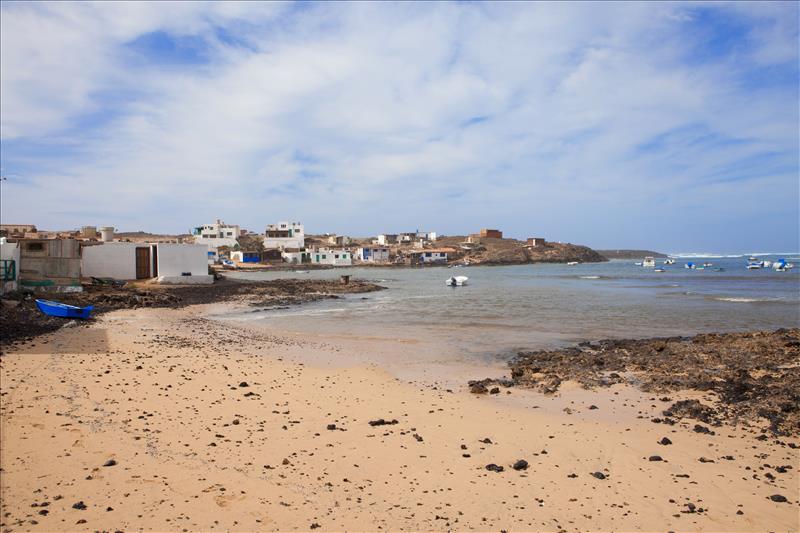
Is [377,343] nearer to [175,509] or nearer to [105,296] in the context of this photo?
[175,509]

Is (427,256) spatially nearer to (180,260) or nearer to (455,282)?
(455,282)

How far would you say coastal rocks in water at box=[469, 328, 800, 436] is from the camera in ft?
30.6

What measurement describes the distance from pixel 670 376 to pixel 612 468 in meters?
6.76

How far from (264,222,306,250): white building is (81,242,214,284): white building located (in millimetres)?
71300

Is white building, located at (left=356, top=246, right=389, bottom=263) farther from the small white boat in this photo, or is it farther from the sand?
the sand

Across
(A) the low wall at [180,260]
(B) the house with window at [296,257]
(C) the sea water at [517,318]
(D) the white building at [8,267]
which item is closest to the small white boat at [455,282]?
(C) the sea water at [517,318]

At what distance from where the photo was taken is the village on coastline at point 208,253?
98.1 ft

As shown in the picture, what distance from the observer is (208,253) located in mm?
74312

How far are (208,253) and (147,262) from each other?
3136cm

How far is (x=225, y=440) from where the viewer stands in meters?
7.11

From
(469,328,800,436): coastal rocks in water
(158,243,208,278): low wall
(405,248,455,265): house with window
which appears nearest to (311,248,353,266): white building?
(405,248,455,265): house with window

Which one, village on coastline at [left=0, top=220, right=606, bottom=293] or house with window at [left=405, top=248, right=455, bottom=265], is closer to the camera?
village on coastline at [left=0, top=220, right=606, bottom=293]

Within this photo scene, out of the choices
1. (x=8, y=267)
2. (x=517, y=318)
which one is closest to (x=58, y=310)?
(x=8, y=267)

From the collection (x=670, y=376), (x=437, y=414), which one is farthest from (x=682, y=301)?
(x=437, y=414)
